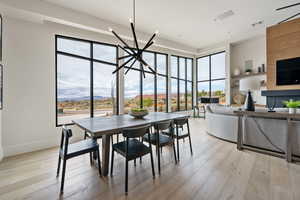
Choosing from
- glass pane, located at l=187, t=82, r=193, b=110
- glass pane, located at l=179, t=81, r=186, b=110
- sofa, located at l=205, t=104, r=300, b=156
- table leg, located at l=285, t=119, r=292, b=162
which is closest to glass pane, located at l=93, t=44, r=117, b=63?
sofa, located at l=205, t=104, r=300, b=156

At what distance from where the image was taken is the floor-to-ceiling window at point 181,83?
6961 mm

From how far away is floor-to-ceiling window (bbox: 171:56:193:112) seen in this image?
6961 mm

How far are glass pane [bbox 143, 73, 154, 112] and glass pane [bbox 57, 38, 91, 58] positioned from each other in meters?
2.38

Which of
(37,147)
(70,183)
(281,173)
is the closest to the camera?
(70,183)

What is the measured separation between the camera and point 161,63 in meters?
6.47

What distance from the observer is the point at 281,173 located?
7.04 ft

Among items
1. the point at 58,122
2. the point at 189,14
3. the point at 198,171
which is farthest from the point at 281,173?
the point at 58,122

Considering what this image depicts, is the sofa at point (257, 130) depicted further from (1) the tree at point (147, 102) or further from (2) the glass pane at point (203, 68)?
(2) the glass pane at point (203, 68)

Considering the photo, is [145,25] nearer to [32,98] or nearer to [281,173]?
[32,98]

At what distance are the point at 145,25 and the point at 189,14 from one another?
4.63 feet

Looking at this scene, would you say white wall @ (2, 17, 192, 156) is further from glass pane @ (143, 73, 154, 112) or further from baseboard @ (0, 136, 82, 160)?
glass pane @ (143, 73, 154, 112)

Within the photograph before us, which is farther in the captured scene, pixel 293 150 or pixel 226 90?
pixel 226 90

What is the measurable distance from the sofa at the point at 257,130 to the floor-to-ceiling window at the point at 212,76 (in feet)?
11.8

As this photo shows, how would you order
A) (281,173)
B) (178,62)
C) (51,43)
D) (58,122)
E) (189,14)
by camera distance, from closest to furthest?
(281,173)
(51,43)
(58,122)
(189,14)
(178,62)
